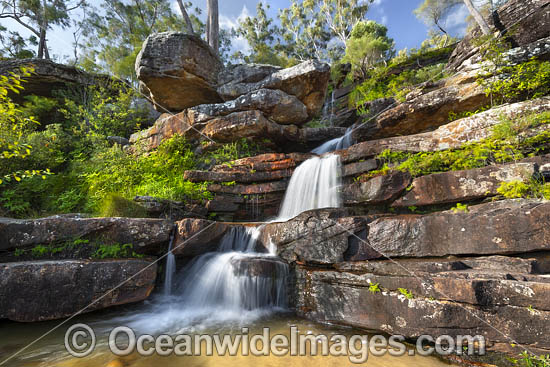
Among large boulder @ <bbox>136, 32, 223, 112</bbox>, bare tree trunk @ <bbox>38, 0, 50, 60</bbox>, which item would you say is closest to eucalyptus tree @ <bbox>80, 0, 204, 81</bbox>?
bare tree trunk @ <bbox>38, 0, 50, 60</bbox>

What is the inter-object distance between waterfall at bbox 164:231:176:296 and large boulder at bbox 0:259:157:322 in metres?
0.57

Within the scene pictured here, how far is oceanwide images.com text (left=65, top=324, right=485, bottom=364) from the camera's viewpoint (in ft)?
8.28

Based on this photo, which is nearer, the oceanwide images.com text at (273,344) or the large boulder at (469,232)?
the oceanwide images.com text at (273,344)

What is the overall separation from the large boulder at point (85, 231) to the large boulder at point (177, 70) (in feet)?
24.1

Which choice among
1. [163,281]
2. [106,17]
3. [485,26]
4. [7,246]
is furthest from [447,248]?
[106,17]

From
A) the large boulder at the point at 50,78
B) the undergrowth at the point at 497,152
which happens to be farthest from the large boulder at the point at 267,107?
the large boulder at the point at 50,78

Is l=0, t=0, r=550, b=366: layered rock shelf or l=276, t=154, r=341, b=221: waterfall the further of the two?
l=276, t=154, r=341, b=221: waterfall

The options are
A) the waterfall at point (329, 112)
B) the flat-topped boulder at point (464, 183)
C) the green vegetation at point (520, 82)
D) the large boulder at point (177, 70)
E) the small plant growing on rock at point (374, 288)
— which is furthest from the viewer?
the waterfall at point (329, 112)

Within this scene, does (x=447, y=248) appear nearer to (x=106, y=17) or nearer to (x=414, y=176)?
(x=414, y=176)

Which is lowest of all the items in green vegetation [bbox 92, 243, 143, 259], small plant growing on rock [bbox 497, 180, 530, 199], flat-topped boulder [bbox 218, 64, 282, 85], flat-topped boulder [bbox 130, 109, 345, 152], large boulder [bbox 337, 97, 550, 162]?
green vegetation [bbox 92, 243, 143, 259]

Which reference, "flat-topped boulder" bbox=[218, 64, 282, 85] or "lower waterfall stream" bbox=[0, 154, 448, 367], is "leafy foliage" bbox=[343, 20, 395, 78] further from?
"lower waterfall stream" bbox=[0, 154, 448, 367]

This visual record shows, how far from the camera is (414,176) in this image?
4.62 m

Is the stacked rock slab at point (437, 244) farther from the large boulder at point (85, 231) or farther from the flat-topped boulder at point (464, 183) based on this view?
the large boulder at point (85, 231)

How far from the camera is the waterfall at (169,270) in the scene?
4.54m
